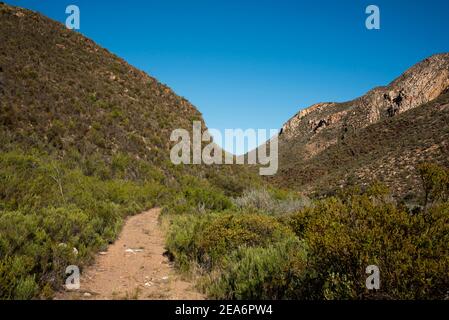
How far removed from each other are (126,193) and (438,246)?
12844mm

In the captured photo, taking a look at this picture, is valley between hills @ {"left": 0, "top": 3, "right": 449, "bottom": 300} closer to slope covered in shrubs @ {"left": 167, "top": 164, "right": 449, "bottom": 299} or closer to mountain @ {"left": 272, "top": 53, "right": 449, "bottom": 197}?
slope covered in shrubs @ {"left": 167, "top": 164, "right": 449, "bottom": 299}

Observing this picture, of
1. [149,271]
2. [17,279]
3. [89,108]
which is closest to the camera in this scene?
[17,279]

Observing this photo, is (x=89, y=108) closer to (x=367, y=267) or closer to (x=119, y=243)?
(x=119, y=243)

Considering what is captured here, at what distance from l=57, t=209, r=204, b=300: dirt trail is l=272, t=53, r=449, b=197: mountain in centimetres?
2649

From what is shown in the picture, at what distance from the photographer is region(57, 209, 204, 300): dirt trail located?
5.74 meters

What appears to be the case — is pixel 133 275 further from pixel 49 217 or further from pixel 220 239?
pixel 49 217

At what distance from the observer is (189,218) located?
441 inches

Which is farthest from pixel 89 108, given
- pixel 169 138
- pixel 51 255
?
pixel 51 255

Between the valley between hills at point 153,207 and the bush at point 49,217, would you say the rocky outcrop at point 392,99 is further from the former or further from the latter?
the bush at point 49,217

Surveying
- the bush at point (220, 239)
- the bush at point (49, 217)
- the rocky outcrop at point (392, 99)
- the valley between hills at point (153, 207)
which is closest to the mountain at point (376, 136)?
the rocky outcrop at point (392, 99)

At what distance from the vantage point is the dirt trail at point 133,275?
226 inches

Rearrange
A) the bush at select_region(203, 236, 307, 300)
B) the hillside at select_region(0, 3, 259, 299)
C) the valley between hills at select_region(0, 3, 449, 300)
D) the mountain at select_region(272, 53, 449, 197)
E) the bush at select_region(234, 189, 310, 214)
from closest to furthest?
the valley between hills at select_region(0, 3, 449, 300)
the bush at select_region(203, 236, 307, 300)
the hillside at select_region(0, 3, 259, 299)
the bush at select_region(234, 189, 310, 214)
the mountain at select_region(272, 53, 449, 197)

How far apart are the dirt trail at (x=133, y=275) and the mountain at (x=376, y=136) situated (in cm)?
2649

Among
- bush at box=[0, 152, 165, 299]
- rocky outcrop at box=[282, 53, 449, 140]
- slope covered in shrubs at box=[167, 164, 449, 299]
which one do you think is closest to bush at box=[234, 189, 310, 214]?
bush at box=[0, 152, 165, 299]
